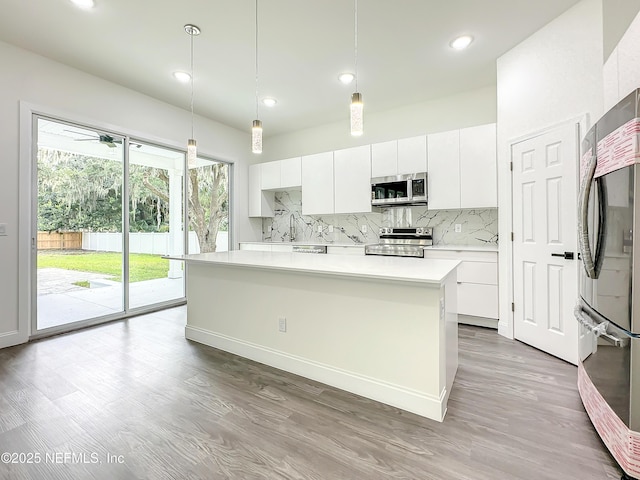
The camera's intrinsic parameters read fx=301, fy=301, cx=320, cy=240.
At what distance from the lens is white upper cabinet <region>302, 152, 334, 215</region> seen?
4.70m

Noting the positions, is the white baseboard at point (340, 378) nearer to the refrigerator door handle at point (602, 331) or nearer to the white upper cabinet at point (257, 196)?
the refrigerator door handle at point (602, 331)

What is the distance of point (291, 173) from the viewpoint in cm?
513

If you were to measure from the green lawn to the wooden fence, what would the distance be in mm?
68

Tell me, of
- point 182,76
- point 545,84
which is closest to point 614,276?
point 545,84

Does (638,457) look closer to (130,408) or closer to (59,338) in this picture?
(130,408)

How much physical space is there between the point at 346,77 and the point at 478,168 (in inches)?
74.0

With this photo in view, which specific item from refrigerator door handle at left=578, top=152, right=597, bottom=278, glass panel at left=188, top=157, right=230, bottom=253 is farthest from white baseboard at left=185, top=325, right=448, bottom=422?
glass panel at left=188, top=157, right=230, bottom=253

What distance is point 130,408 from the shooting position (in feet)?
6.24

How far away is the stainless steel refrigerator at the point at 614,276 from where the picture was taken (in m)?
1.31

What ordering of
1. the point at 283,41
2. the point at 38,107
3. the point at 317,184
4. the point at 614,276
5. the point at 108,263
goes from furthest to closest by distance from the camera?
1. the point at 317,184
2. the point at 108,263
3. the point at 38,107
4. the point at 283,41
5. the point at 614,276

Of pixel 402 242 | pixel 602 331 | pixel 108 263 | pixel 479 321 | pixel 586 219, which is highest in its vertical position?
pixel 586 219

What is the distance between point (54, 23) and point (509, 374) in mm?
4740

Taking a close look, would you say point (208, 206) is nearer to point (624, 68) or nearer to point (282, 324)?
point (282, 324)

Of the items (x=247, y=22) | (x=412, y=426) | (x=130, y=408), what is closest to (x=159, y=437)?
(x=130, y=408)
